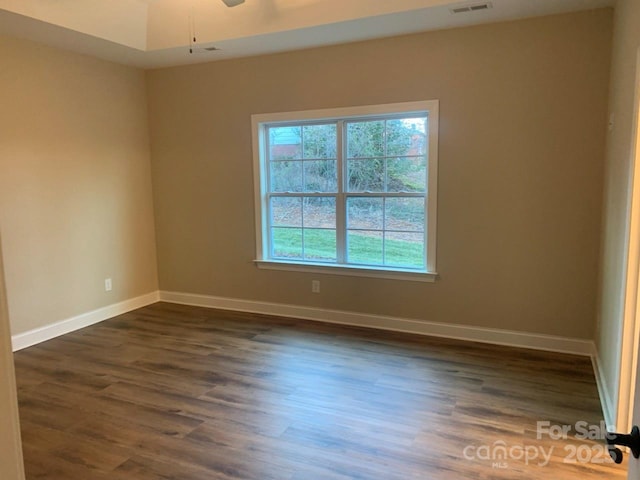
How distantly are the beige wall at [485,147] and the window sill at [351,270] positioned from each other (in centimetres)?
7

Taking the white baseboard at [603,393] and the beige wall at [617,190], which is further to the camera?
the white baseboard at [603,393]

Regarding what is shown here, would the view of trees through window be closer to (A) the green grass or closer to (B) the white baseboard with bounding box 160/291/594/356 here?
(A) the green grass

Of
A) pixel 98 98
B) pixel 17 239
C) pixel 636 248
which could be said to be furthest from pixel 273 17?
pixel 636 248

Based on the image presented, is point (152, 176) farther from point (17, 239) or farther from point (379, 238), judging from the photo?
point (379, 238)

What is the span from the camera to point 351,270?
441cm

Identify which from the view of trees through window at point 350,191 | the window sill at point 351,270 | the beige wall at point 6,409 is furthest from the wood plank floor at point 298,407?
the beige wall at point 6,409

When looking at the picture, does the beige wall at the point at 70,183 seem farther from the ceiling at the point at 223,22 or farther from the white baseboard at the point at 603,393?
the white baseboard at the point at 603,393

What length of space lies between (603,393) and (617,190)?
127 cm

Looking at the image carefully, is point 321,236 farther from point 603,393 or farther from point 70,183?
point 603,393

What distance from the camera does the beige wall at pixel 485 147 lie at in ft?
11.4

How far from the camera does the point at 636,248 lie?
2238 mm

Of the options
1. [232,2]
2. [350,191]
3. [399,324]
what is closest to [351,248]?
[350,191]

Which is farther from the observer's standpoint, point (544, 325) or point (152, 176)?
point (152, 176)

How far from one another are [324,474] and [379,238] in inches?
97.8
